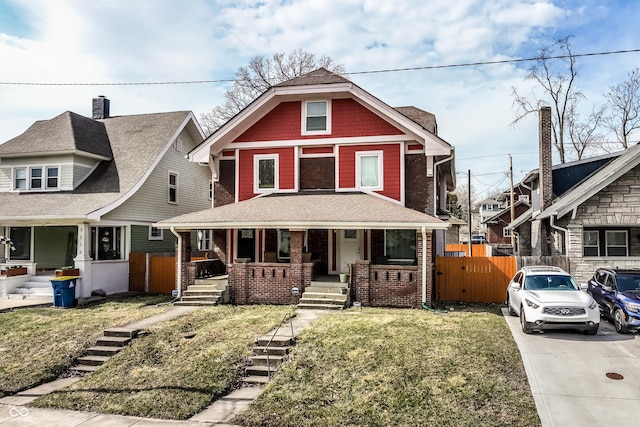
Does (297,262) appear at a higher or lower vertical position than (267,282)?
higher

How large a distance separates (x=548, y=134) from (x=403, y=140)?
922 cm

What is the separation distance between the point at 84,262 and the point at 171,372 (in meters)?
10.4

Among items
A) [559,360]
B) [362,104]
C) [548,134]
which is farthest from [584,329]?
[548,134]

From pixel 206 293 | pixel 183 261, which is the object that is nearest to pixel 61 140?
pixel 183 261

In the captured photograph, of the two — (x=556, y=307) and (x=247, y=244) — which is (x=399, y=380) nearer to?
(x=556, y=307)

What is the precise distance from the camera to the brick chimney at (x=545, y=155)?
22.2 meters

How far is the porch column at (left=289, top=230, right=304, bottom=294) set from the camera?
1592cm

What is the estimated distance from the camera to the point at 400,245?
1772 cm

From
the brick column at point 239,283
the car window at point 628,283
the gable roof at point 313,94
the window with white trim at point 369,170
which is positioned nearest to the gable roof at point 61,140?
the gable roof at point 313,94

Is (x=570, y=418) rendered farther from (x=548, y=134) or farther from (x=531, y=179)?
(x=531, y=179)

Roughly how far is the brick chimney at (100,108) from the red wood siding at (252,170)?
11.5m

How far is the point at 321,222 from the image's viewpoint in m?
15.2

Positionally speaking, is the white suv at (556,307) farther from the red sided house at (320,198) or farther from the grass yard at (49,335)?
the grass yard at (49,335)

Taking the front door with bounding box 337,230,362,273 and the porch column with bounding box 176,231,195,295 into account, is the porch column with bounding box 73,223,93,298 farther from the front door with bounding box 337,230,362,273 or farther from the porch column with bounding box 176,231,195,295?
the front door with bounding box 337,230,362,273
